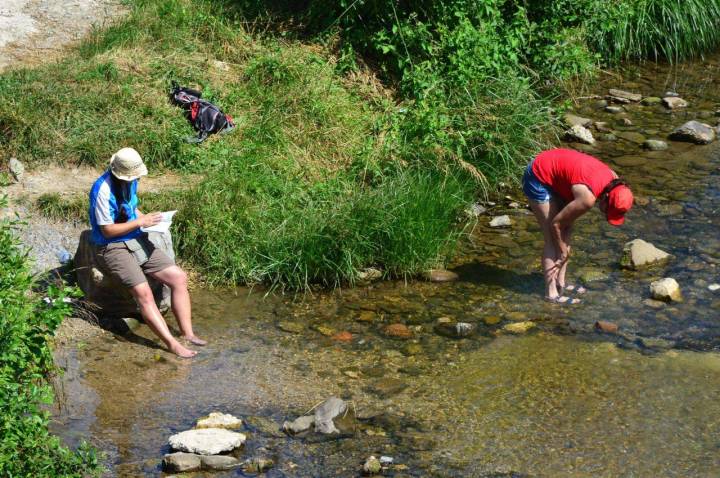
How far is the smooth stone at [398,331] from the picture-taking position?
23.8 ft

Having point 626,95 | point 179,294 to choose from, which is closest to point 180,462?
point 179,294

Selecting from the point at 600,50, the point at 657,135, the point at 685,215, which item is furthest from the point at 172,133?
the point at 600,50

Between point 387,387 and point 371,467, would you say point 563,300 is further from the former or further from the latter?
point 371,467

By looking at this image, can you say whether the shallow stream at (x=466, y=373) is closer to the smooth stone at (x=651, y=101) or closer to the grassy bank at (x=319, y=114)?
the grassy bank at (x=319, y=114)

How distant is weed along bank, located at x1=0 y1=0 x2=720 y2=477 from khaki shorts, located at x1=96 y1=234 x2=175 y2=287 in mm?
22

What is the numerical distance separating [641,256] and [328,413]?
12.0 ft

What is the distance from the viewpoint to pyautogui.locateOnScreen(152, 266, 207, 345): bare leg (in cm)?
692

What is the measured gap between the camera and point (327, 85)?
10.2 metres

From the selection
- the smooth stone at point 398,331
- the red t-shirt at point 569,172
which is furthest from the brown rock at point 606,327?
the smooth stone at point 398,331

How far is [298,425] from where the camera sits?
586 centimetres

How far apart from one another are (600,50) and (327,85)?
15.7 ft

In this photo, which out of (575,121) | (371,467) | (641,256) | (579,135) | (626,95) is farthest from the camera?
(626,95)

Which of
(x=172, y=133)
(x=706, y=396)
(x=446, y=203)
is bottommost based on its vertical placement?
(x=706, y=396)

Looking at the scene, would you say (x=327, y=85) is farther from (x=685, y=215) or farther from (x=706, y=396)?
(x=706, y=396)
